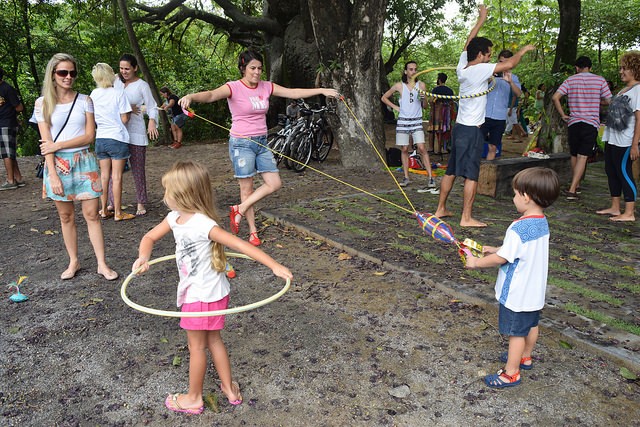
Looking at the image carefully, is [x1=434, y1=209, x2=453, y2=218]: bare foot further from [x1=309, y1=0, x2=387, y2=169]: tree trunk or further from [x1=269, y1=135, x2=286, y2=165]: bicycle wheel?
[x1=269, y1=135, x2=286, y2=165]: bicycle wheel

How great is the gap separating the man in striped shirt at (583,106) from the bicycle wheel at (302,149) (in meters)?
5.02

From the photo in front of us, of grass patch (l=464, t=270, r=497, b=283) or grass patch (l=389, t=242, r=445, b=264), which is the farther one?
grass patch (l=389, t=242, r=445, b=264)

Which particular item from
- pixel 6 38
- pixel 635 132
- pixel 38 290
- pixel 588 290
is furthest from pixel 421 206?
pixel 6 38

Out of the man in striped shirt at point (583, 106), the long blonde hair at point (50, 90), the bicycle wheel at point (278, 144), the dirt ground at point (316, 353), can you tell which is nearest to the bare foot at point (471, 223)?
A: the dirt ground at point (316, 353)

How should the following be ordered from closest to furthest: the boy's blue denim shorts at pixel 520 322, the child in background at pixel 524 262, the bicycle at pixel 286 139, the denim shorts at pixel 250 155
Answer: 1. the child in background at pixel 524 262
2. the boy's blue denim shorts at pixel 520 322
3. the denim shorts at pixel 250 155
4. the bicycle at pixel 286 139

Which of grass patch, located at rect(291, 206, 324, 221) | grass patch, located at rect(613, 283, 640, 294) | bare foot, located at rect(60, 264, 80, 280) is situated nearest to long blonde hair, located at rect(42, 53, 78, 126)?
bare foot, located at rect(60, 264, 80, 280)

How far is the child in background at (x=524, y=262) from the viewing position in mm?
2922

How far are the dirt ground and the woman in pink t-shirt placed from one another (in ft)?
2.46

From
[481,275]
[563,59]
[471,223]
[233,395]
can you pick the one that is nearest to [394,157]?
[563,59]

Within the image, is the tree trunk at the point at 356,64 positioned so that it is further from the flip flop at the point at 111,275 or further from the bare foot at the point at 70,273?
the bare foot at the point at 70,273

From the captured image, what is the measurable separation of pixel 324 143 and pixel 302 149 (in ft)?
3.32

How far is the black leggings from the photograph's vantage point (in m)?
6.61

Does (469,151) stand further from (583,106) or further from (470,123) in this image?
(583,106)

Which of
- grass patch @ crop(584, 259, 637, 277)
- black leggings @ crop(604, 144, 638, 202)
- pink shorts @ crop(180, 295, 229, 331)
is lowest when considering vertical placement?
grass patch @ crop(584, 259, 637, 277)
